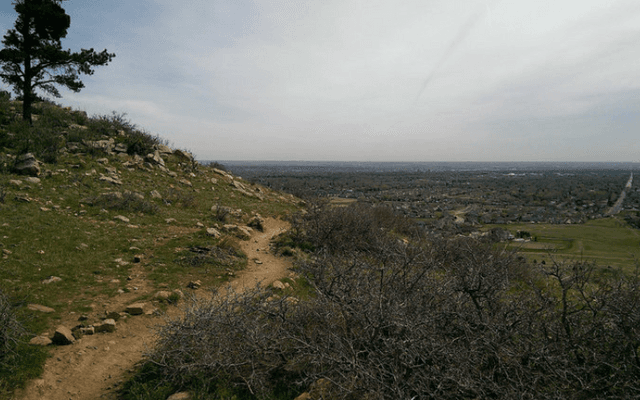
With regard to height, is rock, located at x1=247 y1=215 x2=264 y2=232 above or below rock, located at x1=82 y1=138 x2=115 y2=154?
below

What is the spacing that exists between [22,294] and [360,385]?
22.2 ft

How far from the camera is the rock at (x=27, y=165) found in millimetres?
10617

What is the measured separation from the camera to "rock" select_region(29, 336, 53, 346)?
425cm

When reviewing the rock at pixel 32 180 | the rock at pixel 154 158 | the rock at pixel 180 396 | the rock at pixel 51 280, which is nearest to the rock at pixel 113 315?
the rock at pixel 51 280

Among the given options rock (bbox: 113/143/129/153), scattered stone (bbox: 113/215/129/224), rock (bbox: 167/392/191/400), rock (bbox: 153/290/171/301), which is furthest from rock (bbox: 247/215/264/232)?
rock (bbox: 113/143/129/153)

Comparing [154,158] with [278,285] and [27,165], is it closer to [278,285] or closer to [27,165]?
[27,165]

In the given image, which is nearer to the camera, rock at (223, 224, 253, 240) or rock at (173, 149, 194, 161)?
rock at (223, 224, 253, 240)

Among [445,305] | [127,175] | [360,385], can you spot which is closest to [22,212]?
[127,175]

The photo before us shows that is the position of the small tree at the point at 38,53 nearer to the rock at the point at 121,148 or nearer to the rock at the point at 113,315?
the rock at the point at 121,148

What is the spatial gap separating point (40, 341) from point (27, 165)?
410 inches

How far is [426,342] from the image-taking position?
3104mm

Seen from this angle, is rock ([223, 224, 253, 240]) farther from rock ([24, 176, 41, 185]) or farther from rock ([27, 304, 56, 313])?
rock ([24, 176, 41, 185])

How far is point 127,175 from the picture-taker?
45.9 ft

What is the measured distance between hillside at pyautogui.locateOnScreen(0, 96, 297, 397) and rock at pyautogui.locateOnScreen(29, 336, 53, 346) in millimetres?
17
